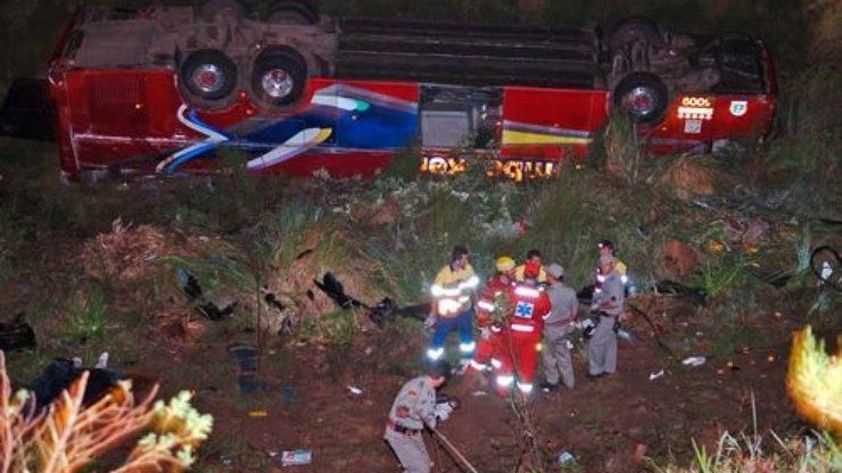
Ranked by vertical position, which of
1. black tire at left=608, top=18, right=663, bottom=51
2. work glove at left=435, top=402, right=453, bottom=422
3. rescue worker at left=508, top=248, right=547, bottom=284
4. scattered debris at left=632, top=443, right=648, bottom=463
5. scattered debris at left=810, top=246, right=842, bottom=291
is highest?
black tire at left=608, top=18, right=663, bottom=51

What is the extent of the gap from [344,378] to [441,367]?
1480mm

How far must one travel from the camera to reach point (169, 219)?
1147 cm

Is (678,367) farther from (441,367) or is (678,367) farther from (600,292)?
(441,367)

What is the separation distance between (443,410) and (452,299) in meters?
1.04

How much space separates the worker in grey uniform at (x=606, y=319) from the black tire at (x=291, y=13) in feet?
20.6

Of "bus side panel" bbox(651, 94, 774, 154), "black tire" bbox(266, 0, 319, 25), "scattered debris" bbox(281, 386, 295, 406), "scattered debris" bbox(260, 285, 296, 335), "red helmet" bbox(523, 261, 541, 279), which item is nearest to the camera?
"red helmet" bbox(523, 261, 541, 279)

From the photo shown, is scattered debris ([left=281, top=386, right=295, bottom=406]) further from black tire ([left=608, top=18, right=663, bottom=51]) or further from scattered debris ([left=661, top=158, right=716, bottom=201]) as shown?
black tire ([left=608, top=18, right=663, bottom=51])

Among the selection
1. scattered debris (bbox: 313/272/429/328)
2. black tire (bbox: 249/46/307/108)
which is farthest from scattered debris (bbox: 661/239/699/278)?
black tire (bbox: 249/46/307/108)

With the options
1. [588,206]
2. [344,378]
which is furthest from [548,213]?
[344,378]

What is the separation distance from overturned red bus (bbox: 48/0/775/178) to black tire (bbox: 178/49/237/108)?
→ 0.02 meters

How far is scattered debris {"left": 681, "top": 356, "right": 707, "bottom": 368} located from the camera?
381 inches

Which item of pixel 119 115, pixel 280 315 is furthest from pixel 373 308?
pixel 119 115

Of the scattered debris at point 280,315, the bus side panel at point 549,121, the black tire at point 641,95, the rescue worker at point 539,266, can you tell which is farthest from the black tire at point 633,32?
the scattered debris at point 280,315

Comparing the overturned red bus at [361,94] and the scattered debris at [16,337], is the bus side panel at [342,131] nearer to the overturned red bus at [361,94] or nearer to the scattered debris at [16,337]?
the overturned red bus at [361,94]
